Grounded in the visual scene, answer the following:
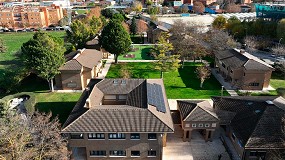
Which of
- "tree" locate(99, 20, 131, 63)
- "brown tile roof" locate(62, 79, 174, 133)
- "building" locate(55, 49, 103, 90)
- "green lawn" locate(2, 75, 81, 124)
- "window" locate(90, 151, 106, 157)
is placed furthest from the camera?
"tree" locate(99, 20, 131, 63)

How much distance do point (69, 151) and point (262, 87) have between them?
Answer: 38335 millimetres

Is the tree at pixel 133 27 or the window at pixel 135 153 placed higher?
the tree at pixel 133 27

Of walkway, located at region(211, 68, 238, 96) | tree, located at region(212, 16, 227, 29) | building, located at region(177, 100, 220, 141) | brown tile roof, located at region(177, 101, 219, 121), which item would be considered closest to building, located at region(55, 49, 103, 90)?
brown tile roof, located at region(177, 101, 219, 121)

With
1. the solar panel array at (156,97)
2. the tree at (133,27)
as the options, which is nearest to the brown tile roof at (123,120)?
the solar panel array at (156,97)

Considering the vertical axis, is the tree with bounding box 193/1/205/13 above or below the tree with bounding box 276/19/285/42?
above

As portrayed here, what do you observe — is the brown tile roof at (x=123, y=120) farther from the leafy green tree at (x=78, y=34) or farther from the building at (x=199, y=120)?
the leafy green tree at (x=78, y=34)

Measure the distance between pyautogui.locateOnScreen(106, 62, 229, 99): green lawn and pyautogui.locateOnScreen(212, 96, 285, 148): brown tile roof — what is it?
11241 mm

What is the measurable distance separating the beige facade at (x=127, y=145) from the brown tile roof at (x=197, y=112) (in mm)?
5635

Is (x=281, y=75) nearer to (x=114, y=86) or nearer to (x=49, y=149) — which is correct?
(x=114, y=86)

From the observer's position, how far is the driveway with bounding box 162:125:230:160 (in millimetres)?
29031

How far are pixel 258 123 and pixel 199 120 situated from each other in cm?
689

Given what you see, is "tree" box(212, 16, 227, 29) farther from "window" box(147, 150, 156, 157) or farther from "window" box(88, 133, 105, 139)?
"window" box(88, 133, 105, 139)

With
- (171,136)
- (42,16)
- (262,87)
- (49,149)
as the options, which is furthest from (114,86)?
(42,16)

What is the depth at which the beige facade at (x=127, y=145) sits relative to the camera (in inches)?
1088
